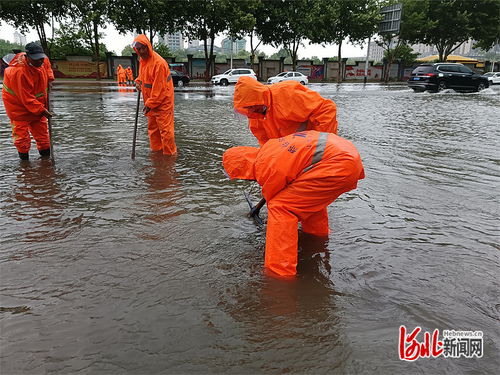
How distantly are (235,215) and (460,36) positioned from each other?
1571 inches

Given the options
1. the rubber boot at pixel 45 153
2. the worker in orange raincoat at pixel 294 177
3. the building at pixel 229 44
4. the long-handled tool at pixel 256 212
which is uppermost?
the building at pixel 229 44

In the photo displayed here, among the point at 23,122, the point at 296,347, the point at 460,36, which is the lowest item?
the point at 296,347

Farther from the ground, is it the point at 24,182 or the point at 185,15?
the point at 185,15

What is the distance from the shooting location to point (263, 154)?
2.46 metres

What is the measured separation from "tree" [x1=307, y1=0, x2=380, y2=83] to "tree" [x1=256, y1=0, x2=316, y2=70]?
0.73 m

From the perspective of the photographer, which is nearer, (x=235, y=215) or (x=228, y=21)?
(x=235, y=215)

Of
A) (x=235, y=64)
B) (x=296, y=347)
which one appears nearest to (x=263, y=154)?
(x=296, y=347)

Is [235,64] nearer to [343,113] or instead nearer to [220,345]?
[343,113]

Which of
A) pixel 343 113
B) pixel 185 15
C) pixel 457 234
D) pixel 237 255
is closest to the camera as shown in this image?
pixel 237 255

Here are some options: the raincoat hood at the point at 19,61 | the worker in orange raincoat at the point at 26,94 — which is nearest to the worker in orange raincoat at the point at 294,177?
the worker in orange raincoat at the point at 26,94

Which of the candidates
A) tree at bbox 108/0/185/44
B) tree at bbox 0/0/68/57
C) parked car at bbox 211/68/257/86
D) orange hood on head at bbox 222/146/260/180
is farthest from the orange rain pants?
tree at bbox 0/0/68/57

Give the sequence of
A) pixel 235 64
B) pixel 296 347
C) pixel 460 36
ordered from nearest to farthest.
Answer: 1. pixel 296 347
2. pixel 460 36
3. pixel 235 64

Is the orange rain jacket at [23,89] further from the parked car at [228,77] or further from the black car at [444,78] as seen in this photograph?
the parked car at [228,77]

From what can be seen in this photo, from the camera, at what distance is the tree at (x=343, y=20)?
3278 centimetres
